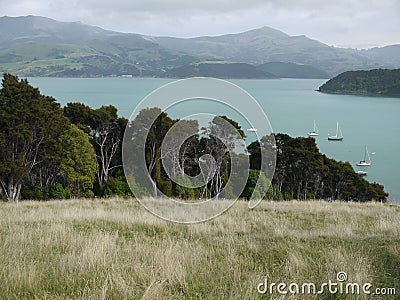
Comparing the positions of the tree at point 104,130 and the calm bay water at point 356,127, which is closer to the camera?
the tree at point 104,130

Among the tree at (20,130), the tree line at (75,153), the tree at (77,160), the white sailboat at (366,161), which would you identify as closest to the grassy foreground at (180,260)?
the tree line at (75,153)

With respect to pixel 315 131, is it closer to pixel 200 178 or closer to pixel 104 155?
pixel 104 155

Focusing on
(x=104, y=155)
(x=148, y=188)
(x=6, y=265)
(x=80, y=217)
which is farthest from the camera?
(x=104, y=155)

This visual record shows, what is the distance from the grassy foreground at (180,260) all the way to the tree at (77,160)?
1935 cm

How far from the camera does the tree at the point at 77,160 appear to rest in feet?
87.8

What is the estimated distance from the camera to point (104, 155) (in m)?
32.4

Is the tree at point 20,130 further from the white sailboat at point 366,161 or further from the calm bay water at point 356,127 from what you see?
the white sailboat at point 366,161

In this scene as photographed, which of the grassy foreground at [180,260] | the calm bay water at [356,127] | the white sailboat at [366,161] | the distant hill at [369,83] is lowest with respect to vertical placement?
the white sailboat at [366,161]

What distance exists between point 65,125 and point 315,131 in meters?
67.9

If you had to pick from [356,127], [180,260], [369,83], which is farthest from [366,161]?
[369,83]

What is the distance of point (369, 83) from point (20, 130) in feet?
568

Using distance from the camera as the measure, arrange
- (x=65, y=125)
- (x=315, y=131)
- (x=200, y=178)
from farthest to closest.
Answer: (x=315, y=131) → (x=65, y=125) → (x=200, y=178)

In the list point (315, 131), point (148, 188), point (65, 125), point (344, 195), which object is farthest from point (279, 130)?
Result: point (148, 188)

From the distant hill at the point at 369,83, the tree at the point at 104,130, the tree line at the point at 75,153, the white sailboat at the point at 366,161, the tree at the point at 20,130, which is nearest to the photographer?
the tree line at the point at 75,153
